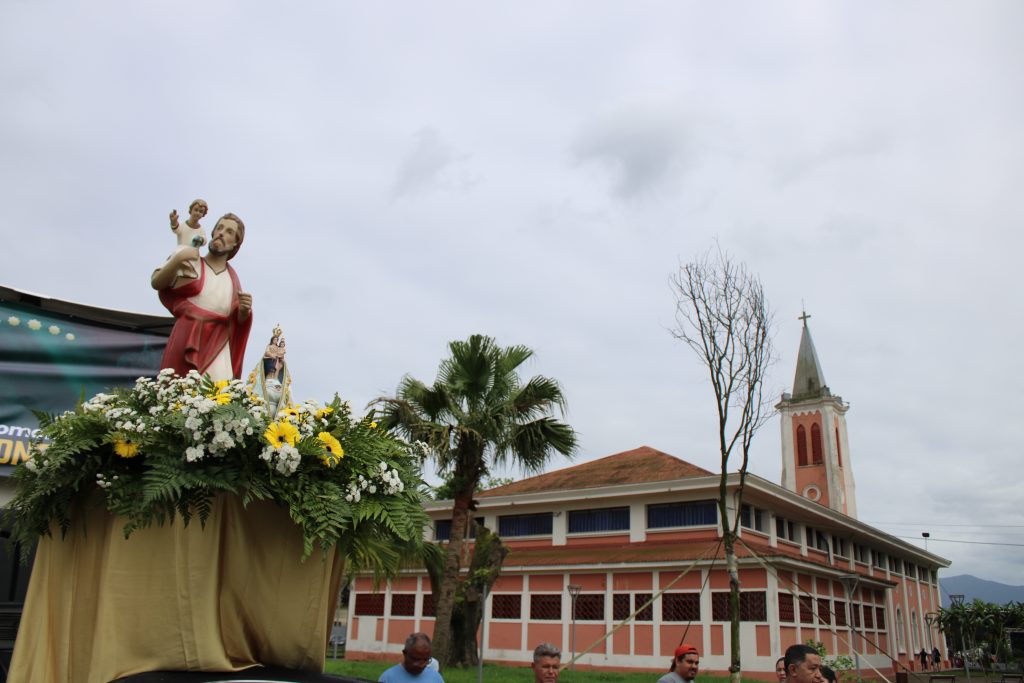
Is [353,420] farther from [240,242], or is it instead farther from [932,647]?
[932,647]

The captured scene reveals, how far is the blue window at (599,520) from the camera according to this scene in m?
29.8

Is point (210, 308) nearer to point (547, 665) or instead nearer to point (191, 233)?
point (191, 233)

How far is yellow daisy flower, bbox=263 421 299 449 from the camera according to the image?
137 inches

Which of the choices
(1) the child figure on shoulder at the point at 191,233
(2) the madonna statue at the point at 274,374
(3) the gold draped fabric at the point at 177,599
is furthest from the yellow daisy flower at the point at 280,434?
(1) the child figure on shoulder at the point at 191,233

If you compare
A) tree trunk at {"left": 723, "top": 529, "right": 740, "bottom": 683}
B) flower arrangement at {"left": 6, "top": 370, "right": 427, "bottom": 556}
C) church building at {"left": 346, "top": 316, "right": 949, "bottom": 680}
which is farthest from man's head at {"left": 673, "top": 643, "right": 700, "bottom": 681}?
church building at {"left": 346, "top": 316, "right": 949, "bottom": 680}

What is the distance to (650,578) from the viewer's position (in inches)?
1054

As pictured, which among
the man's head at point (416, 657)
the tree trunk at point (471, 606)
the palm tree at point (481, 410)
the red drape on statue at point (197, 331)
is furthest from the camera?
the tree trunk at point (471, 606)

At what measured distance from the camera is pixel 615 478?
31375 mm

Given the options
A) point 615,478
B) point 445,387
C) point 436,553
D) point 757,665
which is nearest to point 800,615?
point 757,665

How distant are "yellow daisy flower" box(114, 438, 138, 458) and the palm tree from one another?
13786 mm

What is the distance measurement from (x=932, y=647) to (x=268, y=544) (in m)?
51.6

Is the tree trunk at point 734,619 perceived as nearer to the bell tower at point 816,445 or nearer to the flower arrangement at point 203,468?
the flower arrangement at point 203,468

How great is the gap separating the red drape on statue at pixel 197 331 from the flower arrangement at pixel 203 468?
1181 millimetres

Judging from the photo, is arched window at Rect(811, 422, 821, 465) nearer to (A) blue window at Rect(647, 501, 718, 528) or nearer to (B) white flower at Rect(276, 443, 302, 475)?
(A) blue window at Rect(647, 501, 718, 528)
